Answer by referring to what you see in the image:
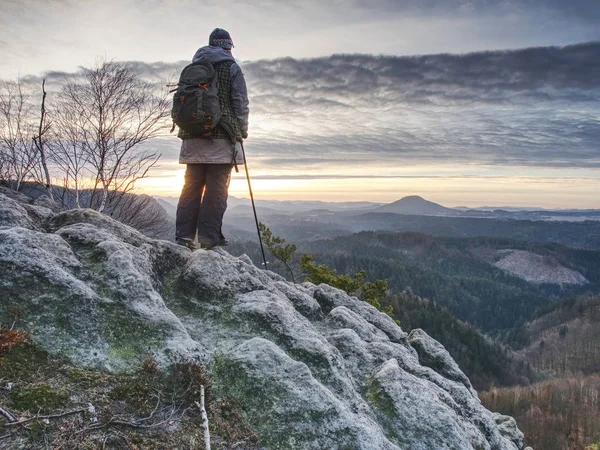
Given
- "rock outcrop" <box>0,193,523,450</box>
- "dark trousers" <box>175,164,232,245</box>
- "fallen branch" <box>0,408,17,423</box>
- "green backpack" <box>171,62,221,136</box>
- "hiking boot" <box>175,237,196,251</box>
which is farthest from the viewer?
"hiking boot" <box>175,237,196,251</box>

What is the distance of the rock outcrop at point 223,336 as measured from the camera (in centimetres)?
512

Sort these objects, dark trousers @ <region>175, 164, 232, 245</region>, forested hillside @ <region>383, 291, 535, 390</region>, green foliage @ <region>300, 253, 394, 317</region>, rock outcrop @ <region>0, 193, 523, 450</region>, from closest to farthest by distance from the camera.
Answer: rock outcrop @ <region>0, 193, 523, 450</region>, dark trousers @ <region>175, 164, 232, 245</region>, green foliage @ <region>300, 253, 394, 317</region>, forested hillside @ <region>383, 291, 535, 390</region>

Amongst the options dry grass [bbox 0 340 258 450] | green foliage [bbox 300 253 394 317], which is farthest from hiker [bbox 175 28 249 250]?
green foliage [bbox 300 253 394 317]

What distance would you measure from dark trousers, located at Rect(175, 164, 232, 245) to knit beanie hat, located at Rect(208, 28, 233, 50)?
2.54m

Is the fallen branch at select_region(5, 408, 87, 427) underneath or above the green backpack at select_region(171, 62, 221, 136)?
underneath

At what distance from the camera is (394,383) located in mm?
6832

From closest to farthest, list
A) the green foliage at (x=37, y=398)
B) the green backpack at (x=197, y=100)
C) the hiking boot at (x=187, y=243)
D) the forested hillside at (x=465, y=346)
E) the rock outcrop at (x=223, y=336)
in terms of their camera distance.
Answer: the green foliage at (x=37, y=398) → the rock outcrop at (x=223, y=336) → the green backpack at (x=197, y=100) → the hiking boot at (x=187, y=243) → the forested hillside at (x=465, y=346)

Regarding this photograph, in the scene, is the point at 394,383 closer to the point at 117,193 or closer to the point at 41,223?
the point at 41,223

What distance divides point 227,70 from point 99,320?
539 cm

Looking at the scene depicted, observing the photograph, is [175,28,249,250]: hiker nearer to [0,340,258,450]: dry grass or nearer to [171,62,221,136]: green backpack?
[171,62,221,136]: green backpack

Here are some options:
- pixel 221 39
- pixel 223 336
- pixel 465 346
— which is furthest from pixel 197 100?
pixel 465 346

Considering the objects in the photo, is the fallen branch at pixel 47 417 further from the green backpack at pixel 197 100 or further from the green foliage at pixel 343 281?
the green foliage at pixel 343 281

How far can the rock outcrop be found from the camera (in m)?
5.12

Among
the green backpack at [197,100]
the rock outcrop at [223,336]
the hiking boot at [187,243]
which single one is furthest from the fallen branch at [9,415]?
the green backpack at [197,100]
